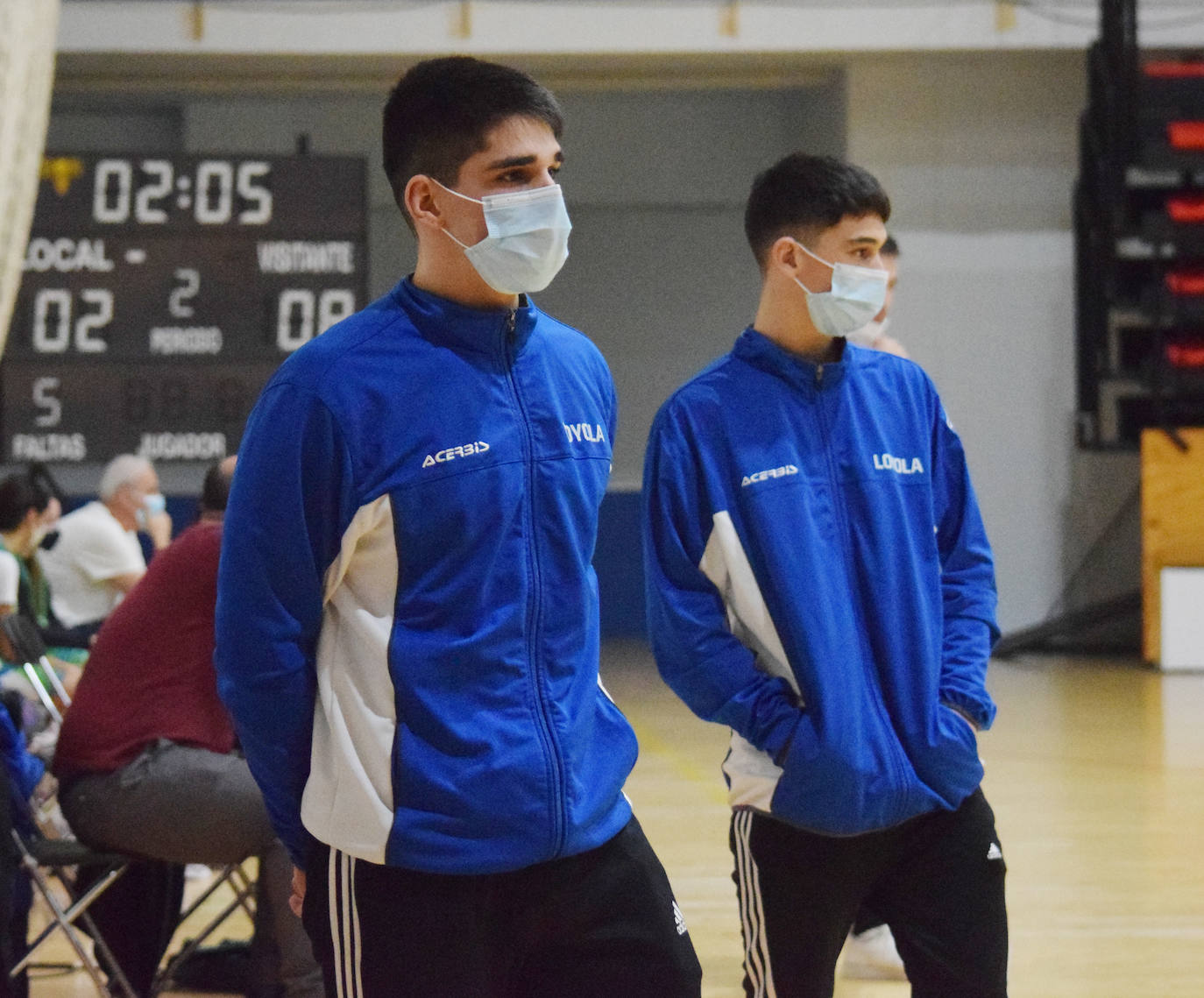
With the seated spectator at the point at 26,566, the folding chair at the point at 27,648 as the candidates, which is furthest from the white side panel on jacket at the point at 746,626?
the seated spectator at the point at 26,566

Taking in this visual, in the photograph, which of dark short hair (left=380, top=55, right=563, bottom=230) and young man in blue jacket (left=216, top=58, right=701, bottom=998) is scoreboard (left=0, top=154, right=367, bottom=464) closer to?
dark short hair (left=380, top=55, right=563, bottom=230)

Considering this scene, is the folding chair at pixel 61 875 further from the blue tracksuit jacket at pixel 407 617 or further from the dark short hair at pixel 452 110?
the dark short hair at pixel 452 110

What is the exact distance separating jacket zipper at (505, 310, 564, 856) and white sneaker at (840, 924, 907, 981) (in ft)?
8.01

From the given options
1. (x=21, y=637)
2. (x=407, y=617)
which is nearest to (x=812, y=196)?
(x=407, y=617)

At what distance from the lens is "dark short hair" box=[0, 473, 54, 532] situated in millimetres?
5770

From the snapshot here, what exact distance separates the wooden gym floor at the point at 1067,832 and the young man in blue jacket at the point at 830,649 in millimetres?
757

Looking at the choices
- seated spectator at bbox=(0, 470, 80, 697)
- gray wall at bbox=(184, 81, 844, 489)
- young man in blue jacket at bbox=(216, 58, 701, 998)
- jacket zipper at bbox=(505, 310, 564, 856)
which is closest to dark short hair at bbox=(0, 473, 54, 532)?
seated spectator at bbox=(0, 470, 80, 697)

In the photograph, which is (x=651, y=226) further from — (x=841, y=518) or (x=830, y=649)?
(x=830, y=649)

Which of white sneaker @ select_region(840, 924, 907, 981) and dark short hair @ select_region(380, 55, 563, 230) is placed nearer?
dark short hair @ select_region(380, 55, 563, 230)

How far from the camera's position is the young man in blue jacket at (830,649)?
2.22 meters

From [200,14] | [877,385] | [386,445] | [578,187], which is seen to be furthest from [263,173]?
[386,445]

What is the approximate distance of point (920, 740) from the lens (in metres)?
2.24

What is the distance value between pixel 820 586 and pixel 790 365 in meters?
0.37

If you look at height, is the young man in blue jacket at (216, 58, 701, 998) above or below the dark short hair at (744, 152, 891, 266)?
below
